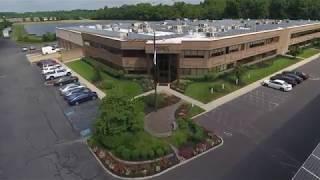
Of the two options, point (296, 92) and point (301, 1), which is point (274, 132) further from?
point (301, 1)

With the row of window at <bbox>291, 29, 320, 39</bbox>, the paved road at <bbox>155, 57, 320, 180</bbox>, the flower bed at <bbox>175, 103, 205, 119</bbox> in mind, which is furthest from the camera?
the row of window at <bbox>291, 29, 320, 39</bbox>

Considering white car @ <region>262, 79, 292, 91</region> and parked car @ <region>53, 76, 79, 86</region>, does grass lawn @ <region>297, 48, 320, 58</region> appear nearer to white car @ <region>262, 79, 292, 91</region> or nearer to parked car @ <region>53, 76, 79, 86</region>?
white car @ <region>262, 79, 292, 91</region>

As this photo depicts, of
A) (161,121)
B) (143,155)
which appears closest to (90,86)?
(161,121)

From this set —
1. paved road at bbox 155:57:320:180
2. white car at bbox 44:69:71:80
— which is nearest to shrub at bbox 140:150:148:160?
paved road at bbox 155:57:320:180

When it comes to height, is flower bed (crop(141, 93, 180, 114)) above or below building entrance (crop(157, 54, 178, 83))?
below

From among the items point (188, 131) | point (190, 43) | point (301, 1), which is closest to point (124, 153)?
point (188, 131)

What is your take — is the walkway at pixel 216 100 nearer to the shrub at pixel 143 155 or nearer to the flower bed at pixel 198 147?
the flower bed at pixel 198 147
